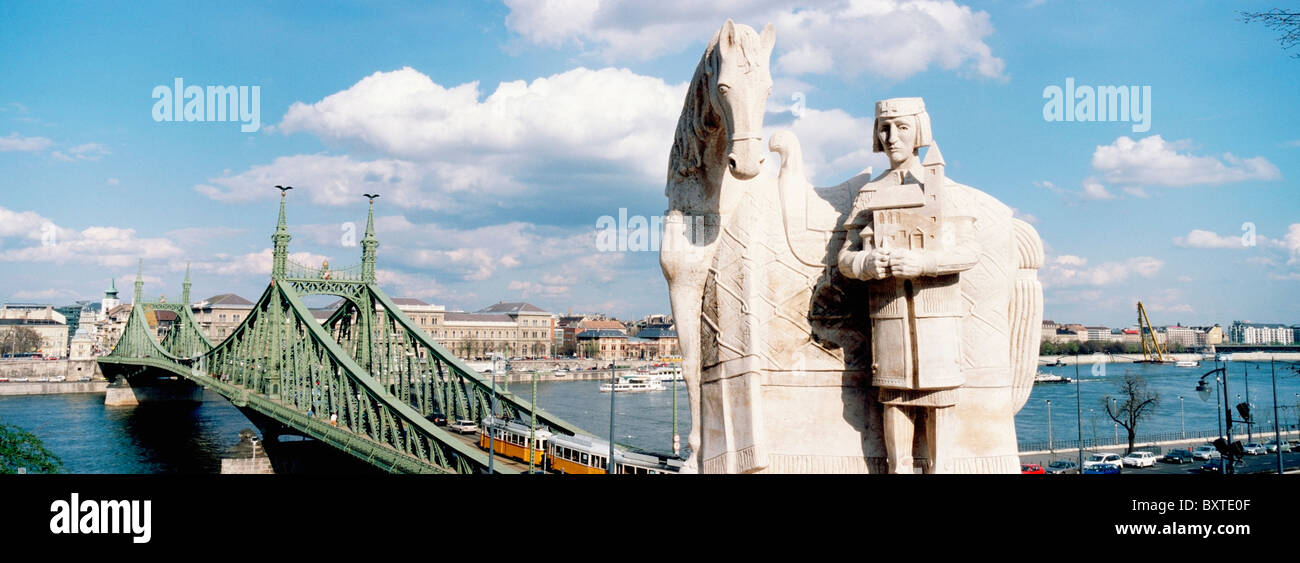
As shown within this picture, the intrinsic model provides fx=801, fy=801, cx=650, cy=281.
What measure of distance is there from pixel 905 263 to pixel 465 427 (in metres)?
30.6

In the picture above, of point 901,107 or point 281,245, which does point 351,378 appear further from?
point 901,107

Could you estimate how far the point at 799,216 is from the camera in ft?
18.5

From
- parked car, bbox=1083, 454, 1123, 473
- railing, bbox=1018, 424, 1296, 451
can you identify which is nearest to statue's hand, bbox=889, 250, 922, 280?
parked car, bbox=1083, 454, 1123, 473

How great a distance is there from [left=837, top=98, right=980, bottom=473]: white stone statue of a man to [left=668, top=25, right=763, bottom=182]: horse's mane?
3.69 feet

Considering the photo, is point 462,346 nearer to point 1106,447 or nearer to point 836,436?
point 1106,447

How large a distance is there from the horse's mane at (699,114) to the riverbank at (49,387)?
73291mm

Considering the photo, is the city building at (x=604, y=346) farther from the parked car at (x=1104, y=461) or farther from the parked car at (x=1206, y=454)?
the parked car at (x=1104, y=461)

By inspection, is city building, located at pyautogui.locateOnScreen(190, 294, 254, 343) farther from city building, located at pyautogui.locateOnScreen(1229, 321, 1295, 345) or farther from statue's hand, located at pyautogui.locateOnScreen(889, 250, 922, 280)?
city building, located at pyautogui.locateOnScreen(1229, 321, 1295, 345)

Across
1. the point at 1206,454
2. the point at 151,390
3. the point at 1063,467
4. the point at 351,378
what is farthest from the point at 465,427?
the point at 151,390

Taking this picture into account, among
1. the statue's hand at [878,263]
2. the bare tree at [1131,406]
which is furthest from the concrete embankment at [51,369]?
the statue's hand at [878,263]

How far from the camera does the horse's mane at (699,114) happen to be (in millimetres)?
5086

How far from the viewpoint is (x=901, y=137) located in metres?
5.36
